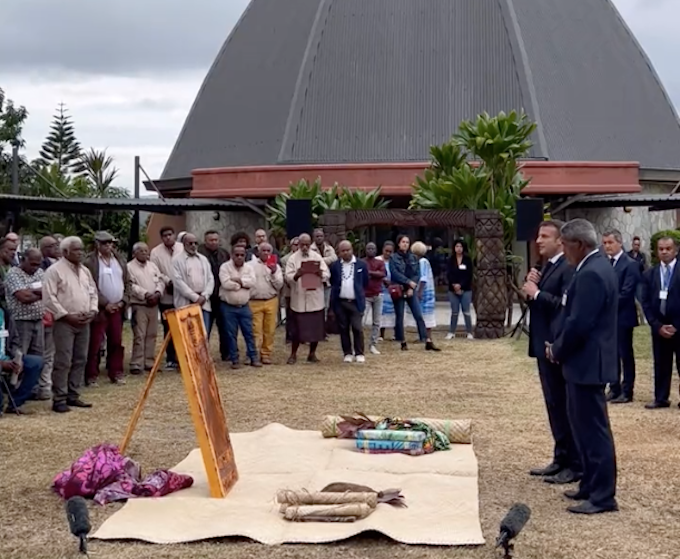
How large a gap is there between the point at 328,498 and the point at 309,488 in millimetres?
694

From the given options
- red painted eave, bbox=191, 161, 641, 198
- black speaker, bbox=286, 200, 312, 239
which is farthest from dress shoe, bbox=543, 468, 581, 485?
red painted eave, bbox=191, 161, 641, 198

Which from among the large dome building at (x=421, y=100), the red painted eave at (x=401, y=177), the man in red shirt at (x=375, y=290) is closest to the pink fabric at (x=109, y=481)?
the man in red shirt at (x=375, y=290)

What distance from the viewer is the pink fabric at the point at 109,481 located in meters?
6.91

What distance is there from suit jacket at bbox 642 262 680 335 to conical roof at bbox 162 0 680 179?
60.0 feet

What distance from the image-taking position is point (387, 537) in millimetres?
5930

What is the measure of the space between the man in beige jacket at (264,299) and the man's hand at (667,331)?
18.9 ft

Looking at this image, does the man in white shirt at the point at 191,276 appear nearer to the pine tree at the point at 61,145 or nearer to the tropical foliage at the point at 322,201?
the tropical foliage at the point at 322,201

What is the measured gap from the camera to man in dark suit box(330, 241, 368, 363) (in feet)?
46.9

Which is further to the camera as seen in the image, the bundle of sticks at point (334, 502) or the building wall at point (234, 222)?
the building wall at point (234, 222)

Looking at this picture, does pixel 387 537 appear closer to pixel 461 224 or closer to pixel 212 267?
pixel 212 267

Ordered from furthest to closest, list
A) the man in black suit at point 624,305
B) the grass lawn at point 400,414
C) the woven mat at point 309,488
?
the man in black suit at point 624,305 → the woven mat at point 309,488 → the grass lawn at point 400,414

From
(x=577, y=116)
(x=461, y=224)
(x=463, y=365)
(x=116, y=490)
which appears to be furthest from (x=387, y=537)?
(x=577, y=116)

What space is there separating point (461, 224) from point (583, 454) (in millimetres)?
12055

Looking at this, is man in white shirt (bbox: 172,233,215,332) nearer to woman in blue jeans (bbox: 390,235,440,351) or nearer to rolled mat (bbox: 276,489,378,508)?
woman in blue jeans (bbox: 390,235,440,351)
